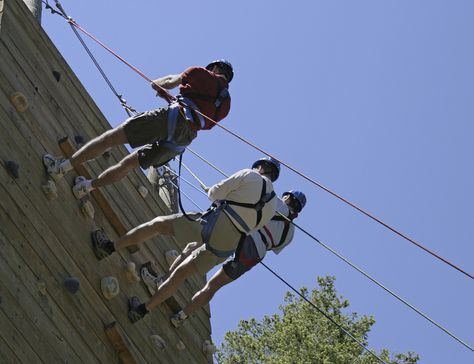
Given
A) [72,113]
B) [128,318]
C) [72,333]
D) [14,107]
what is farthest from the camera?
[72,113]

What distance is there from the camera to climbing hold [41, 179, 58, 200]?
650 cm

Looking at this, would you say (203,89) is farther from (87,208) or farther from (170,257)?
(170,257)

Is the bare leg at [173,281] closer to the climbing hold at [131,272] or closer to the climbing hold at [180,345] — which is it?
the climbing hold at [131,272]

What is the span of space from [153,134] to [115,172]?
1.12ft

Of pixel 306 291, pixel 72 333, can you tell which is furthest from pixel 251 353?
pixel 72 333

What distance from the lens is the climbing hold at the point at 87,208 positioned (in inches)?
272

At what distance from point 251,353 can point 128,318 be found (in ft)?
31.7

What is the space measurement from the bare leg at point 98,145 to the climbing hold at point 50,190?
34 centimetres

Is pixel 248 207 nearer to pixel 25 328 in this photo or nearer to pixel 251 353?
pixel 25 328

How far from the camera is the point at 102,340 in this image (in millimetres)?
6473

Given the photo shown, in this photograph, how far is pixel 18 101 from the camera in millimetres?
6562

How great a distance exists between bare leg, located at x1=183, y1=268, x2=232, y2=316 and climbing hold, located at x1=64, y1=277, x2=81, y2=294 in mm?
1478

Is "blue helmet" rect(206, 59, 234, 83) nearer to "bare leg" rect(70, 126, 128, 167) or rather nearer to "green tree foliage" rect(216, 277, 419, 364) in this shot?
"bare leg" rect(70, 126, 128, 167)

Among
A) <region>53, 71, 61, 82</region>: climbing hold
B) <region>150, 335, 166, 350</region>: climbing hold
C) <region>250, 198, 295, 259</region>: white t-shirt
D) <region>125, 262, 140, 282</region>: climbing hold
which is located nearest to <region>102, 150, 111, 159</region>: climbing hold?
<region>53, 71, 61, 82</region>: climbing hold
